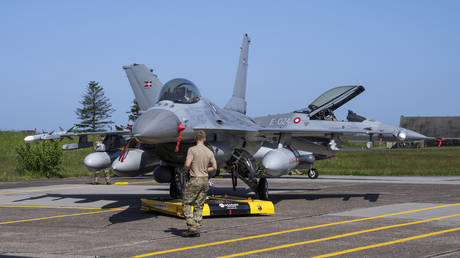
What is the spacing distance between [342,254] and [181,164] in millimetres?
6804

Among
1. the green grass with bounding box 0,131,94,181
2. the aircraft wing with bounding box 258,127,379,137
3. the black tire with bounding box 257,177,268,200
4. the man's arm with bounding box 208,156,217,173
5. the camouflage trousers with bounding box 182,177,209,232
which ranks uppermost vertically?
the aircraft wing with bounding box 258,127,379,137

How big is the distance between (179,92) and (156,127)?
2.07 meters

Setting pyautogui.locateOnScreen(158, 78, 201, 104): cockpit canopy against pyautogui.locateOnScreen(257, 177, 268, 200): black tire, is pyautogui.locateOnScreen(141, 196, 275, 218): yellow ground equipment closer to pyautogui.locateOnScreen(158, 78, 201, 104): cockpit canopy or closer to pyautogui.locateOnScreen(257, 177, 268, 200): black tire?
pyautogui.locateOnScreen(158, 78, 201, 104): cockpit canopy

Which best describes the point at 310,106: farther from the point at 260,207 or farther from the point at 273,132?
the point at 260,207

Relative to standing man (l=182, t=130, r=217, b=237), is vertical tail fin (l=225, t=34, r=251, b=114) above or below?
above

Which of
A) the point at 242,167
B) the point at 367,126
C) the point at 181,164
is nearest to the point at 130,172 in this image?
the point at 181,164

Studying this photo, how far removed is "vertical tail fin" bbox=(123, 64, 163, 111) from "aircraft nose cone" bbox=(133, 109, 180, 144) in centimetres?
968

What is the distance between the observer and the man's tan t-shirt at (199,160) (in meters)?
9.93

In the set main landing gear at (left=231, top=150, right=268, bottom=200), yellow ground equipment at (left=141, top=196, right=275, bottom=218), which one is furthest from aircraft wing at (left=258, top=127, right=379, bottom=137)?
yellow ground equipment at (left=141, top=196, right=275, bottom=218)

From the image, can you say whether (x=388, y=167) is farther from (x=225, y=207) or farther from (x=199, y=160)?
(x=199, y=160)

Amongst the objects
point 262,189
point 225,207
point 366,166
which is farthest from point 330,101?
point 366,166

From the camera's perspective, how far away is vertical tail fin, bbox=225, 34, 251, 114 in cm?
2074

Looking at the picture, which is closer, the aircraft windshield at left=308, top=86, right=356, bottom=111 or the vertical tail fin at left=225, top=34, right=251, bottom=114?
the vertical tail fin at left=225, top=34, right=251, bottom=114

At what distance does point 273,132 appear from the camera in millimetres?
15586
